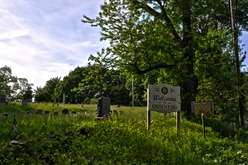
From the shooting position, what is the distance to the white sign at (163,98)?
67.3ft

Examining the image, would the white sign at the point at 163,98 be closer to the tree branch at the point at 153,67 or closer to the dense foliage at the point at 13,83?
the tree branch at the point at 153,67

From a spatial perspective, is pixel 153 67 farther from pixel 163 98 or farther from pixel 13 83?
pixel 13 83

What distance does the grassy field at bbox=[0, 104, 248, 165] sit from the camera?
1300 centimetres

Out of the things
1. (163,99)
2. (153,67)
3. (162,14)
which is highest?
(162,14)

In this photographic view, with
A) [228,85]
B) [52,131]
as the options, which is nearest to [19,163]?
[52,131]

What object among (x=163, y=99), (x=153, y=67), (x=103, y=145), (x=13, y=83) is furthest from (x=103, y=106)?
(x=13, y=83)

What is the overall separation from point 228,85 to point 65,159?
1743 cm

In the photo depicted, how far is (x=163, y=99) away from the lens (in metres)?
20.8

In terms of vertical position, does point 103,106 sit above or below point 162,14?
below

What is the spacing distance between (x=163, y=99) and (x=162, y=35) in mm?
7161

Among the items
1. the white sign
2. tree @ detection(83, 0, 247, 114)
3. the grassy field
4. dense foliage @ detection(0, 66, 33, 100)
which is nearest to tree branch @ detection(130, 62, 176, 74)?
tree @ detection(83, 0, 247, 114)

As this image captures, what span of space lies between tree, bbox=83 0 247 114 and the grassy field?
23.4 ft

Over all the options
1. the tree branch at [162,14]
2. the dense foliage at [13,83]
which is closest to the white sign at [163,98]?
the tree branch at [162,14]

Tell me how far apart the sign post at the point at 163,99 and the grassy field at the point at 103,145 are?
0.97 m
